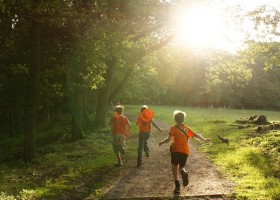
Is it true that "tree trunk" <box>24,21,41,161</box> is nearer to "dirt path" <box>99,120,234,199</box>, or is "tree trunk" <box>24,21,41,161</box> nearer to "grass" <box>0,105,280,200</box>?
"grass" <box>0,105,280,200</box>

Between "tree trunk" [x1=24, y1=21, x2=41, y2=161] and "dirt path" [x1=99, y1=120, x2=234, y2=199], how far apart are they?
515 centimetres

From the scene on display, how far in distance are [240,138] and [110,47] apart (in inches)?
361

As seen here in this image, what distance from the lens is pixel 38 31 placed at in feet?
49.6

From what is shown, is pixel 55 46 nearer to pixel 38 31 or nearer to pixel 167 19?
pixel 38 31

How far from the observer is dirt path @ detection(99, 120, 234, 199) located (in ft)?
29.5

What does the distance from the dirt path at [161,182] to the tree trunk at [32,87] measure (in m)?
5.15

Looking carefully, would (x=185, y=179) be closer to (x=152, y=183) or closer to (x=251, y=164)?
(x=152, y=183)

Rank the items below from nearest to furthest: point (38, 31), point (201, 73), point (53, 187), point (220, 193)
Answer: point (220, 193)
point (53, 187)
point (38, 31)
point (201, 73)

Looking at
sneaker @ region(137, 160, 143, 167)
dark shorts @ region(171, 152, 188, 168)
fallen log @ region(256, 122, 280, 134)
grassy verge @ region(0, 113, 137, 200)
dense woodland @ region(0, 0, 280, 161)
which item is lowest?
grassy verge @ region(0, 113, 137, 200)

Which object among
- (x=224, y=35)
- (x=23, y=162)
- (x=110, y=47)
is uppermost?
(x=224, y=35)

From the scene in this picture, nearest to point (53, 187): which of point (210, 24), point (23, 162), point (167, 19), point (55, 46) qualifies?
point (23, 162)

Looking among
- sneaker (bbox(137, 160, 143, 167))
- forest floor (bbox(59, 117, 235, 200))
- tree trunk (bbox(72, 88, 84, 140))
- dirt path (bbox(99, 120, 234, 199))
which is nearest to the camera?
forest floor (bbox(59, 117, 235, 200))

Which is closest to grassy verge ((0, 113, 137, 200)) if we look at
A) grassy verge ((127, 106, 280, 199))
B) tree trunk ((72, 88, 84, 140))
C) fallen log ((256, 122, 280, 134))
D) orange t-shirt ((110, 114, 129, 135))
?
orange t-shirt ((110, 114, 129, 135))

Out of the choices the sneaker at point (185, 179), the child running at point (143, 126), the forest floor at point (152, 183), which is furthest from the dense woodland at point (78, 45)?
the sneaker at point (185, 179)
